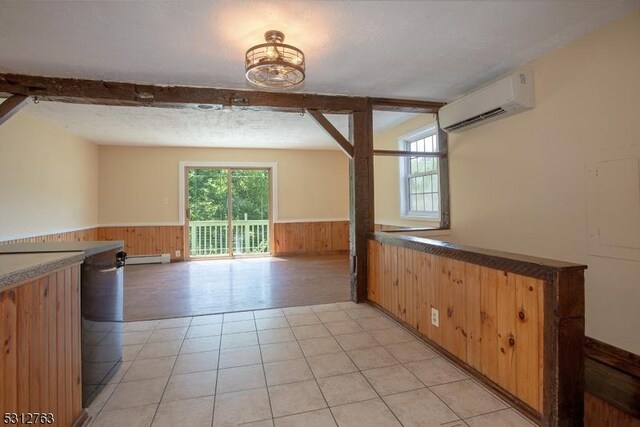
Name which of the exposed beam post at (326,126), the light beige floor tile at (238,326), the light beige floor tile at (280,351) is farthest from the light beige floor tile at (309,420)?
the exposed beam post at (326,126)

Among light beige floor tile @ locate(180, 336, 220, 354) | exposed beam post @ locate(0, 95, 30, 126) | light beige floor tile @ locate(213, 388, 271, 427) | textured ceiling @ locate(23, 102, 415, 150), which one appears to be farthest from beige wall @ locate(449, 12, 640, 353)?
exposed beam post @ locate(0, 95, 30, 126)

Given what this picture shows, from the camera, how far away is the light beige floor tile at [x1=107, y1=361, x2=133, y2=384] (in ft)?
6.78

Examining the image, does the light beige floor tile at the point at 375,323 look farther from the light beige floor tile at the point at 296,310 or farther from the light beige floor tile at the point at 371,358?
the light beige floor tile at the point at 296,310

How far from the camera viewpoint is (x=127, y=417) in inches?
67.0

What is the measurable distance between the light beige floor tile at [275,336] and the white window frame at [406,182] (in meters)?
2.58

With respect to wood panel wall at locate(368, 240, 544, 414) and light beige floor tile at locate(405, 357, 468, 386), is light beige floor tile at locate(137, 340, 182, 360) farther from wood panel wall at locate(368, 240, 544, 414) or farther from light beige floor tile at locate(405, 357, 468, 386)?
wood panel wall at locate(368, 240, 544, 414)

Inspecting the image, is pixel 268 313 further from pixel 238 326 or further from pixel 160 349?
pixel 160 349

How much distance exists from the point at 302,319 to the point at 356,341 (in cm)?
69

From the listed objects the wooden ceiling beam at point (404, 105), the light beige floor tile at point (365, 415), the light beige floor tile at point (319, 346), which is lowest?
the light beige floor tile at point (365, 415)

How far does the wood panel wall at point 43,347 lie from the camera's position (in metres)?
1.15

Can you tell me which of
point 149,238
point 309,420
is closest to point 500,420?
point 309,420

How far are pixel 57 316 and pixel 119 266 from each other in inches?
30.7

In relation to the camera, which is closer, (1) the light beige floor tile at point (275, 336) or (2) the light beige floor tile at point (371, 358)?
(2) the light beige floor tile at point (371, 358)

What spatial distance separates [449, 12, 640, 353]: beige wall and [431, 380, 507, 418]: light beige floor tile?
4.05ft
